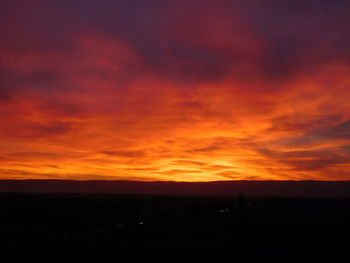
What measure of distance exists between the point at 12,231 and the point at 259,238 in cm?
2302

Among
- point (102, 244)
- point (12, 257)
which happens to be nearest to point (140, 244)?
point (102, 244)

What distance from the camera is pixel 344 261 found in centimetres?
1744

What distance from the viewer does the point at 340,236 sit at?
25.8m

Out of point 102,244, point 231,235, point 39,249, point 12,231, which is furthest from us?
point 12,231

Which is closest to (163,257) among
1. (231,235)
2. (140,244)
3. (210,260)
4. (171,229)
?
(210,260)

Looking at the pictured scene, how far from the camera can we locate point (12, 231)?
114 ft

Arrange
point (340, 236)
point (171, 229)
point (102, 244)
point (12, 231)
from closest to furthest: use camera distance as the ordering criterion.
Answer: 1. point (102, 244)
2. point (340, 236)
3. point (171, 229)
4. point (12, 231)

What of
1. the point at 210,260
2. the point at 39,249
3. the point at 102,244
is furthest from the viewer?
the point at 102,244

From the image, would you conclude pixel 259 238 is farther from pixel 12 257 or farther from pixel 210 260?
pixel 12 257

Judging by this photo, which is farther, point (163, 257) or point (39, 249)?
point (39, 249)

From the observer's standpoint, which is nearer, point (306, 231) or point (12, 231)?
point (306, 231)

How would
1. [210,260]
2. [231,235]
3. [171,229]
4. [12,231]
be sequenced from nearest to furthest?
1. [210,260]
2. [231,235]
3. [171,229]
4. [12,231]

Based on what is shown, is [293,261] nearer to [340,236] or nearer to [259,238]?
[259,238]

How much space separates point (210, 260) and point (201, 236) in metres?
7.13
